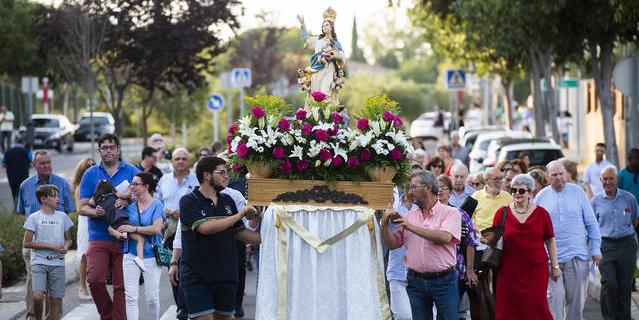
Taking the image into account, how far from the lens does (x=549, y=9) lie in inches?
1074

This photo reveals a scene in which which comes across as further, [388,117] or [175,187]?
[175,187]

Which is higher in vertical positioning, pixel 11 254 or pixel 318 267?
pixel 318 267

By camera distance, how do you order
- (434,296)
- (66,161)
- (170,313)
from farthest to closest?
(66,161), (170,313), (434,296)

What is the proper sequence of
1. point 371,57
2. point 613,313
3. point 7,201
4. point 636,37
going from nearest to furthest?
point 613,313
point 636,37
point 7,201
point 371,57

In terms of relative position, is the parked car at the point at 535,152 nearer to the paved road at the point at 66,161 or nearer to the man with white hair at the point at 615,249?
the paved road at the point at 66,161

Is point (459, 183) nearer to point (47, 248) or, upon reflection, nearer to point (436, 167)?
point (436, 167)

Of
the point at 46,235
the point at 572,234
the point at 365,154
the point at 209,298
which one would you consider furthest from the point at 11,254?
the point at 365,154

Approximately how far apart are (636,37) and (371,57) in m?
153

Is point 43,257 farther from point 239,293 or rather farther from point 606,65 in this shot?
point 606,65

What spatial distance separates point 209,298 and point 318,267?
0.93 metres

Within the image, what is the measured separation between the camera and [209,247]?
11008 millimetres

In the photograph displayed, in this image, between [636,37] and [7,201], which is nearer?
[636,37]

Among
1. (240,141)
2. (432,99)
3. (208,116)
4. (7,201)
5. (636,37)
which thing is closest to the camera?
(240,141)

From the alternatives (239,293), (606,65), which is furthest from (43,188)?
(606,65)
